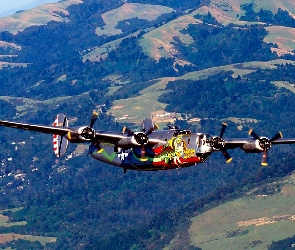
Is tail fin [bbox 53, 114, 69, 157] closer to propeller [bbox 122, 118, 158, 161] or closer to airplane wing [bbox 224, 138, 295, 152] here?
propeller [bbox 122, 118, 158, 161]

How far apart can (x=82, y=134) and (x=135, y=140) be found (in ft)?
22.2

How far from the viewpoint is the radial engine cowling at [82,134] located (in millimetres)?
132250

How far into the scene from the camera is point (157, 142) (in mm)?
138500

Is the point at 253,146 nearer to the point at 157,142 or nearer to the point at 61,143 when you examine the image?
the point at 157,142

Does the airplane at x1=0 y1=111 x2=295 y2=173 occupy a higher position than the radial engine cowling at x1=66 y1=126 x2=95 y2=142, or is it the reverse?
the radial engine cowling at x1=66 y1=126 x2=95 y2=142

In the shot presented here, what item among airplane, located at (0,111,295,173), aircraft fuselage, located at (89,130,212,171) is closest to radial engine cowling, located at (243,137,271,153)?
airplane, located at (0,111,295,173)

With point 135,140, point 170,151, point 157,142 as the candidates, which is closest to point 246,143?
point 170,151

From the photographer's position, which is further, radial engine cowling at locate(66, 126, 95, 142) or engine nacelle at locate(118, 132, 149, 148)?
engine nacelle at locate(118, 132, 149, 148)

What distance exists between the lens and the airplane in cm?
13362

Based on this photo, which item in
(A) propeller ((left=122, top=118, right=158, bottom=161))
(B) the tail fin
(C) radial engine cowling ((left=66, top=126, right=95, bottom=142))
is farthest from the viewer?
(B) the tail fin

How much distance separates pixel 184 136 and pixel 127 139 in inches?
309

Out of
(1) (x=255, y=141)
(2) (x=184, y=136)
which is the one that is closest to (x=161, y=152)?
(2) (x=184, y=136)

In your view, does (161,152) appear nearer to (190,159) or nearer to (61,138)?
(190,159)

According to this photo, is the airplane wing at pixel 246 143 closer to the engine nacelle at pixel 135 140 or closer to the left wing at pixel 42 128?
the engine nacelle at pixel 135 140
